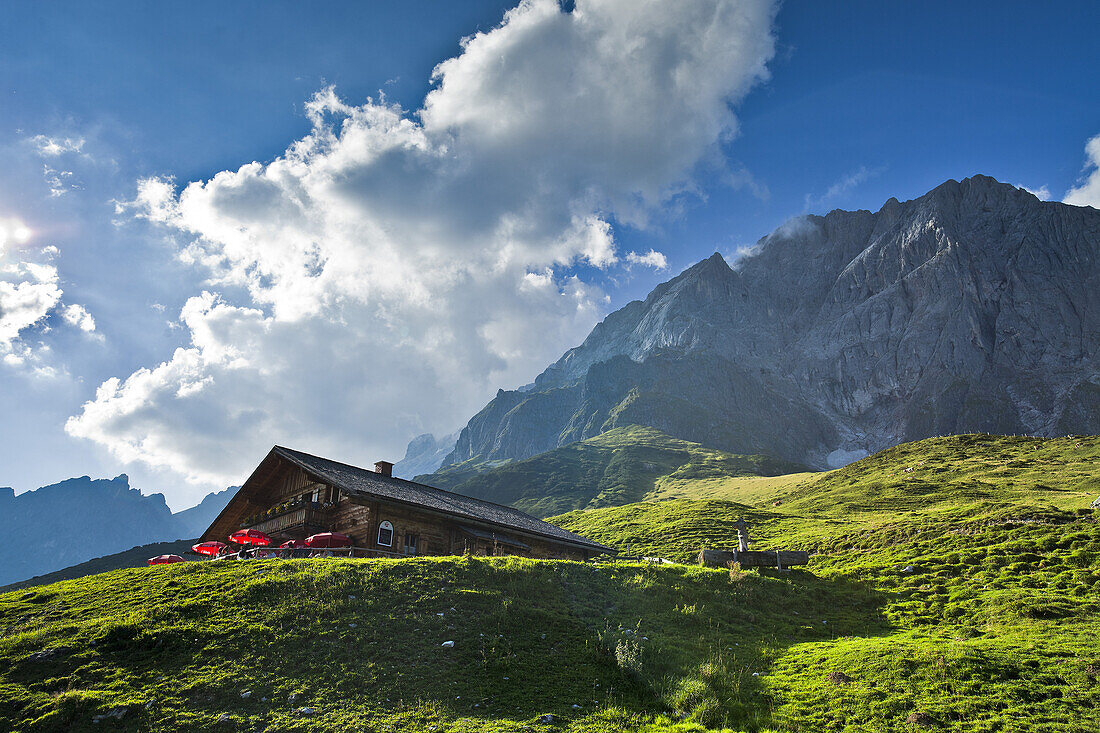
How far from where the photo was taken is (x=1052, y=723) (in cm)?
1306

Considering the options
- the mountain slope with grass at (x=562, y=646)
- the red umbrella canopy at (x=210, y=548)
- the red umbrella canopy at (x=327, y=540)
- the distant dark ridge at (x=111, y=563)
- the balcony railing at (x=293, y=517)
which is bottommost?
the distant dark ridge at (x=111, y=563)

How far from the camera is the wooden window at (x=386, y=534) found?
109ft

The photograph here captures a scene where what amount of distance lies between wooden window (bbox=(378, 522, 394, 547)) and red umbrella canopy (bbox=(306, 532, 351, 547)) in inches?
95.7

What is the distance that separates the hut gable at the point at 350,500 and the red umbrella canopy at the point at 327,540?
84.2 inches

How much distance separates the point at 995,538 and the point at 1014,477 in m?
50.6

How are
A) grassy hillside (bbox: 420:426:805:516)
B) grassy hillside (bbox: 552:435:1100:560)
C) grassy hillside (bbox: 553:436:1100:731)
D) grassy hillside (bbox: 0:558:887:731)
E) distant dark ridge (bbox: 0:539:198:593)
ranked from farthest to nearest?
grassy hillside (bbox: 420:426:805:516) < distant dark ridge (bbox: 0:539:198:593) < grassy hillside (bbox: 552:435:1100:560) < grassy hillside (bbox: 0:558:887:731) < grassy hillside (bbox: 553:436:1100:731)

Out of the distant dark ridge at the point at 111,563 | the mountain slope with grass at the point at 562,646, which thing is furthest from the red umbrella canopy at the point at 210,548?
the distant dark ridge at the point at 111,563

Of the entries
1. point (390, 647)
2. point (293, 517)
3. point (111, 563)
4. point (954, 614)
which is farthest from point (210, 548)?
point (111, 563)

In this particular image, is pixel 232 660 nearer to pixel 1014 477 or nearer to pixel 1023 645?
pixel 1023 645

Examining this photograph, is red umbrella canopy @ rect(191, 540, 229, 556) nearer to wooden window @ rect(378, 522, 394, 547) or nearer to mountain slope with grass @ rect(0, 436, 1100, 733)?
mountain slope with grass @ rect(0, 436, 1100, 733)

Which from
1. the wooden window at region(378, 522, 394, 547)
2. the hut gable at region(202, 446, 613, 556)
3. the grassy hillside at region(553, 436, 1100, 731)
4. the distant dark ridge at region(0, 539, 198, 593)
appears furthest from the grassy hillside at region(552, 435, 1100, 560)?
the distant dark ridge at region(0, 539, 198, 593)

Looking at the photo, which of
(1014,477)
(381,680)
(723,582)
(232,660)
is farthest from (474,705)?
(1014,477)

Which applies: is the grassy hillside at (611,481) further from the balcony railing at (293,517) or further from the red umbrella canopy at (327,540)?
the red umbrella canopy at (327,540)

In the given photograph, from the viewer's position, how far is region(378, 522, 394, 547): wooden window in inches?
1313
